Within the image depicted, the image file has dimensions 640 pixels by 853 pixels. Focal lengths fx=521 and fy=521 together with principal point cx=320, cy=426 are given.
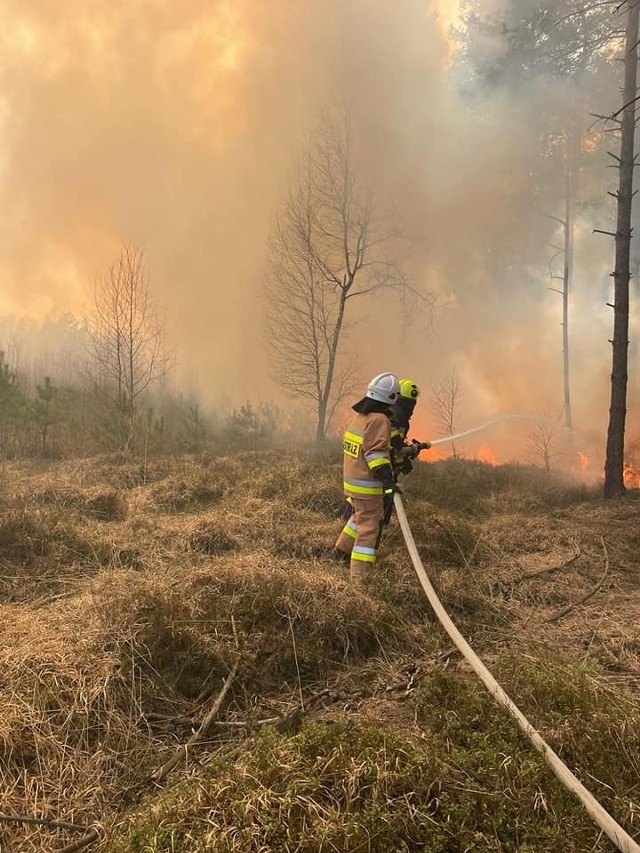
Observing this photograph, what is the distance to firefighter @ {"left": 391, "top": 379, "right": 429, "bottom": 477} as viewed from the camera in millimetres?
5672

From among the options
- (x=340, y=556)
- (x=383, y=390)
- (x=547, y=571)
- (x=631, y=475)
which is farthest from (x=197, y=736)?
(x=631, y=475)

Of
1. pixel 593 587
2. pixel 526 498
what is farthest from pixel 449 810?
pixel 526 498

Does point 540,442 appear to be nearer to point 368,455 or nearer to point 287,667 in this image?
point 368,455

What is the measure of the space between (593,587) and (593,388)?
1717 centimetres

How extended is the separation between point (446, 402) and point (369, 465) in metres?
13.5

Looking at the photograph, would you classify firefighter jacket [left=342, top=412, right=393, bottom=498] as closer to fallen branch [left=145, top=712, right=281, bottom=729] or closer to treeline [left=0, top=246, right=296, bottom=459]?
fallen branch [left=145, top=712, right=281, bottom=729]

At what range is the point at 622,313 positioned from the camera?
9.49 m

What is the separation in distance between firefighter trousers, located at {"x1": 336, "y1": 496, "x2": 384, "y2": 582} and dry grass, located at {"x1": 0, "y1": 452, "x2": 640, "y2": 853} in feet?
0.81

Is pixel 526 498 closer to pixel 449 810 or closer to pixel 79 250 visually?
pixel 449 810

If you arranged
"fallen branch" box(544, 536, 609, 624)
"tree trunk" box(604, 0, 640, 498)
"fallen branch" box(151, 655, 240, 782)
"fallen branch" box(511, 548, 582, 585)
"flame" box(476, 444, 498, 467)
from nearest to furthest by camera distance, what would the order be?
"fallen branch" box(151, 655, 240, 782) → "fallen branch" box(544, 536, 609, 624) → "fallen branch" box(511, 548, 582, 585) → "tree trunk" box(604, 0, 640, 498) → "flame" box(476, 444, 498, 467)

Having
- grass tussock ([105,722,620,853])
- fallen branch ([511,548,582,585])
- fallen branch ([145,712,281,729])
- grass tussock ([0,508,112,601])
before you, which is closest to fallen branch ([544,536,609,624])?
fallen branch ([511,548,582,585])

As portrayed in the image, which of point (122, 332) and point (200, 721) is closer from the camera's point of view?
point (200, 721)

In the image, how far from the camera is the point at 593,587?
17.8ft

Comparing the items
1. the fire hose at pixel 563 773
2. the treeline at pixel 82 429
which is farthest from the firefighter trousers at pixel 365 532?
the treeline at pixel 82 429
